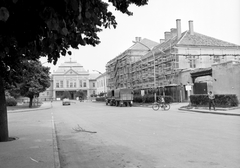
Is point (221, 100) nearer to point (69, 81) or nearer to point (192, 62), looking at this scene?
point (192, 62)

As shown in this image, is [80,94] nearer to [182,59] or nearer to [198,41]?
[198,41]

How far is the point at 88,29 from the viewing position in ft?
22.5

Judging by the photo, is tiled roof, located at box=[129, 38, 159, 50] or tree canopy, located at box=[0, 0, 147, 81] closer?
tree canopy, located at box=[0, 0, 147, 81]

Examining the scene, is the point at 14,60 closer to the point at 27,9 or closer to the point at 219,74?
the point at 27,9

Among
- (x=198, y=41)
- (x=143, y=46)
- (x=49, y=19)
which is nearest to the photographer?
(x=49, y=19)

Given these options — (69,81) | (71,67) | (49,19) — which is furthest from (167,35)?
(71,67)

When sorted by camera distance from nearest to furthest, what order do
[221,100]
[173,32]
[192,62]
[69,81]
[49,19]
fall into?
[49,19] < [221,100] < [192,62] < [173,32] < [69,81]

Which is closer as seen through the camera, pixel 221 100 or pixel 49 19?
pixel 49 19

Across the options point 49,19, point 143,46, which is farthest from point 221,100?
point 143,46

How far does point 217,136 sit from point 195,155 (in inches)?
121

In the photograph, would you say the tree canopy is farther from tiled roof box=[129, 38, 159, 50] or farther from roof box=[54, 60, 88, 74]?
roof box=[54, 60, 88, 74]

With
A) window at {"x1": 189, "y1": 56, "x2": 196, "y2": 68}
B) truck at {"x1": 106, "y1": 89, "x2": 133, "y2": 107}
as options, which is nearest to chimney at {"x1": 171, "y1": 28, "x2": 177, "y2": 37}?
window at {"x1": 189, "y1": 56, "x2": 196, "y2": 68}

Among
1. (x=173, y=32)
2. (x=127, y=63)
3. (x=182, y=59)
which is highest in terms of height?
(x=173, y=32)

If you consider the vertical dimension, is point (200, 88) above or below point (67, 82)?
below
